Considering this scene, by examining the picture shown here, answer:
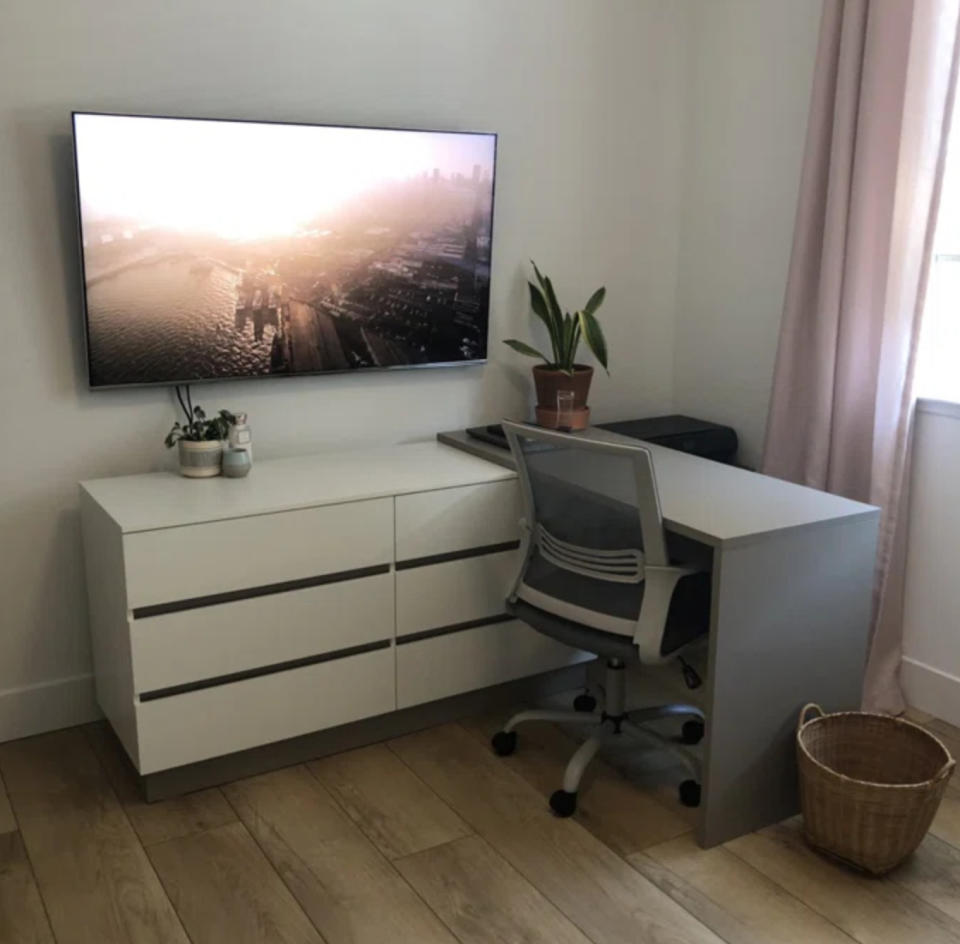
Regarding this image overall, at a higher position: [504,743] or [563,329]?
[563,329]

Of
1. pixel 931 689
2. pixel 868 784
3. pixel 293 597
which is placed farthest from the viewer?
pixel 931 689

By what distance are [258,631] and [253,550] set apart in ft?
0.68

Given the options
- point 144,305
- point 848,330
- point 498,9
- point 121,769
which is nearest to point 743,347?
point 848,330

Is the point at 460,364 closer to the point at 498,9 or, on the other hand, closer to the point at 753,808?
the point at 498,9

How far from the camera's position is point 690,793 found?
2.71 meters

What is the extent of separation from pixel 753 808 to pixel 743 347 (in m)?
1.60

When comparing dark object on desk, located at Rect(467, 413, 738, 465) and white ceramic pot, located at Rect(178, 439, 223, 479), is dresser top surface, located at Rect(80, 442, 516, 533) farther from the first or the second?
dark object on desk, located at Rect(467, 413, 738, 465)

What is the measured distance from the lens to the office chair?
2.46 meters

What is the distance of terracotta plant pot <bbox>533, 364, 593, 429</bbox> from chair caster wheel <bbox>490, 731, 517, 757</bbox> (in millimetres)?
947

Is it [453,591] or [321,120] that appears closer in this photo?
[453,591]

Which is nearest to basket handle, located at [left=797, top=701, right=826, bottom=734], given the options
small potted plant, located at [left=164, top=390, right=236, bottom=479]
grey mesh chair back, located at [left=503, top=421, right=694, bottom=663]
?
grey mesh chair back, located at [left=503, top=421, right=694, bottom=663]

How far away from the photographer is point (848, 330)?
3111mm

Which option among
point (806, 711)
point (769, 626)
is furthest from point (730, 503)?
point (806, 711)

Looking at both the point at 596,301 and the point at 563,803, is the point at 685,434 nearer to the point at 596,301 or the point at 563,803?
the point at 596,301
